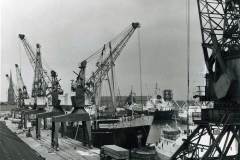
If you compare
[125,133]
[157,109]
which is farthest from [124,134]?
[157,109]

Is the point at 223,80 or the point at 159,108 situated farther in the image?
the point at 159,108

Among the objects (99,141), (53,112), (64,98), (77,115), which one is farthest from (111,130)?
(64,98)

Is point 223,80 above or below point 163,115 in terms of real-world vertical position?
above

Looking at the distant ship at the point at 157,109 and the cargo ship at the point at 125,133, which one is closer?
the cargo ship at the point at 125,133

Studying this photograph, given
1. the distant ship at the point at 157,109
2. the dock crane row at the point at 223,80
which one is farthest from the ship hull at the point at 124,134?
the distant ship at the point at 157,109

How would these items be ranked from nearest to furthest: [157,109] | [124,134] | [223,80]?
1. [223,80]
2. [124,134]
3. [157,109]

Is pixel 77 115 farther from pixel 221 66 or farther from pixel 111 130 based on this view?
pixel 221 66

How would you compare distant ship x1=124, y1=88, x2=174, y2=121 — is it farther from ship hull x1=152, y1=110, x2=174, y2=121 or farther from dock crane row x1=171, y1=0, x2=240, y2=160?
dock crane row x1=171, y1=0, x2=240, y2=160

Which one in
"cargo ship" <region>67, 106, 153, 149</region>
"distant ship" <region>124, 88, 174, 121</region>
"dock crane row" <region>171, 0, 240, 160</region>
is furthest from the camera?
"distant ship" <region>124, 88, 174, 121</region>

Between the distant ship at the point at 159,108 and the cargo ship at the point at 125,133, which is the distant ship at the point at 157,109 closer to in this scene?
the distant ship at the point at 159,108

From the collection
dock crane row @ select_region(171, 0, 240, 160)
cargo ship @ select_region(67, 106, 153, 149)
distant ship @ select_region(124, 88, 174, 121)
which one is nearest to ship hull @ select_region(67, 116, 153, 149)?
cargo ship @ select_region(67, 106, 153, 149)

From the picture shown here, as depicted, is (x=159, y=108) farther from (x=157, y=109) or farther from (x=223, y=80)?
(x=223, y=80)

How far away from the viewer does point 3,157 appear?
139 feet

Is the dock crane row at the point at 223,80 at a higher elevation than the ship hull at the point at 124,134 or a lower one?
higher
